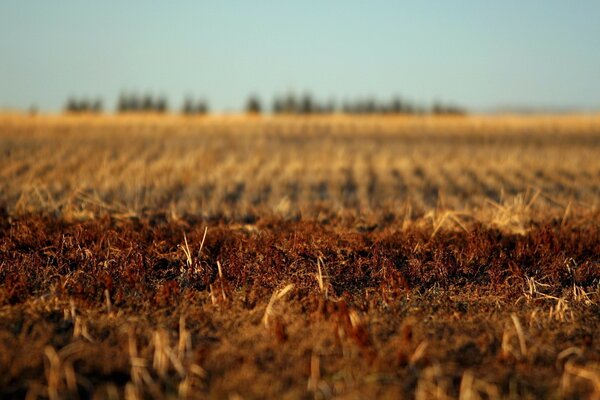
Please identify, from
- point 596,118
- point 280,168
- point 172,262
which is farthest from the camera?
point 596,118

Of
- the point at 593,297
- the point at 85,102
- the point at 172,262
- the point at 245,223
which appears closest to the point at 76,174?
the point at 245,223

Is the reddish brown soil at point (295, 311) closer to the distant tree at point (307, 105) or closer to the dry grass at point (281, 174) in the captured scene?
the dry grass at point (281, 174)

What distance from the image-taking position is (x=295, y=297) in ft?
16.8

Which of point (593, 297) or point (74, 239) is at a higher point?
point (74, 239)

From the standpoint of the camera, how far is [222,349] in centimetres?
418

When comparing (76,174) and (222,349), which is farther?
(76,174)

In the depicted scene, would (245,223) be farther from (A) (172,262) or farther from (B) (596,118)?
(B) (596,118)

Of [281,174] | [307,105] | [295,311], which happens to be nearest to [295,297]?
[295,311]

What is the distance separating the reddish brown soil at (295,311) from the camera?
3738 millimetres

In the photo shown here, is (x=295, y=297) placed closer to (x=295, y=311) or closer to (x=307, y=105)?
(x=295, y=311)

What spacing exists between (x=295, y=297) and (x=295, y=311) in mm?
254

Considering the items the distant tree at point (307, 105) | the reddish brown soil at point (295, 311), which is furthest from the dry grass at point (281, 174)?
the distant tree at point (307, 105)

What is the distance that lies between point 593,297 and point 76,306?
457cm

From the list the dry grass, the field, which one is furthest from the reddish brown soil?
the dry grass
